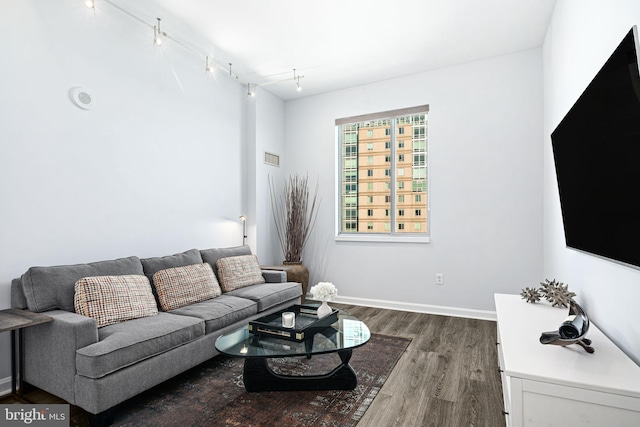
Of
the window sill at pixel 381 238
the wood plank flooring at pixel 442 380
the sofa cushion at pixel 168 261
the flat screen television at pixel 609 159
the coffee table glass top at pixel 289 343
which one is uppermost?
the flat screen television at pixel 609 159

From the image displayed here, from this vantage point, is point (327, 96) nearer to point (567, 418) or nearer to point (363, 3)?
point (363, 3)

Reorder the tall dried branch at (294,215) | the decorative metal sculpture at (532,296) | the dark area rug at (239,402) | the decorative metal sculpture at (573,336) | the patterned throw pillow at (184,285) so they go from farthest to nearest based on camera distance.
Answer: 1. the tall dried branch at (294,215)
2. the patterned throw pillow at (184,285)
3. the decorative metal sculpture at (532,296)
4. the dark area rug at (239,402)
5. the decorative metal sculpture at (573,336)

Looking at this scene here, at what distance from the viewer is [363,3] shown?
9.37 feet

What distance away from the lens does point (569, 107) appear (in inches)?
94.7

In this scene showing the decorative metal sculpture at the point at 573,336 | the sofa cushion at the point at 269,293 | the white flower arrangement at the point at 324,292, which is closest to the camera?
the decorative metal sculpture at the point at 573,336

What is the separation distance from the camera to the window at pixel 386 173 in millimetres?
4367

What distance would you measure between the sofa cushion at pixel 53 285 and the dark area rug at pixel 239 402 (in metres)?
0.67

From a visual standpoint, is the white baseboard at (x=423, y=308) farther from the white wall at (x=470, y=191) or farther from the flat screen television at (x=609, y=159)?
the flat screen television at (x=609, y=159)

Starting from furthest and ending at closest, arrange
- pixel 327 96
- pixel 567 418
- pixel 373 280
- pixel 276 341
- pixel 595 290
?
pixel 327 96 → pixel 373 280 → pixel 276 341 → pixel 595 290 → pixel 567 418

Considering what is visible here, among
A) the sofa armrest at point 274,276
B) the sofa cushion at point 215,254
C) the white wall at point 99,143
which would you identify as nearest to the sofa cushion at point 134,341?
the white wall at point 99,143

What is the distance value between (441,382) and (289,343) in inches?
43.7

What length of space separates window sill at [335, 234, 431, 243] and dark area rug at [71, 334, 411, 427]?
1826mm

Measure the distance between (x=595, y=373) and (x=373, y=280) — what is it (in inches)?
125

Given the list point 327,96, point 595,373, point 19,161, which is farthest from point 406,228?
point 19,161
